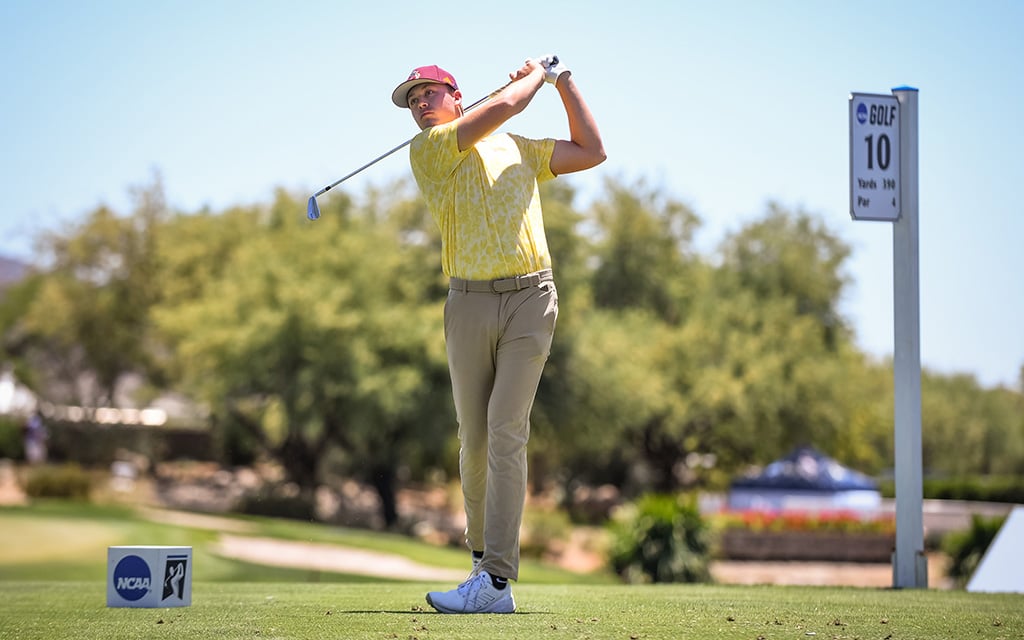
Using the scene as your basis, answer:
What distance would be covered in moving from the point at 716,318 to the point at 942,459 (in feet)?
108

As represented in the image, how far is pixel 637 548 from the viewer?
1905cm

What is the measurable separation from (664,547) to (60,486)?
17361 mm

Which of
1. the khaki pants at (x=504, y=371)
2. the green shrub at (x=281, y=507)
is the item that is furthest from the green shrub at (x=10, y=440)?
the khaki pants at (x=504, y=371)

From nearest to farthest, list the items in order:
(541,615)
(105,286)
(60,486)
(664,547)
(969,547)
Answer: (541,615) < (969,547) < (664,547) < (60,486) < (105,286)

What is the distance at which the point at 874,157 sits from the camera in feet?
26.7

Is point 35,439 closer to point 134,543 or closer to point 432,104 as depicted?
point 134,543

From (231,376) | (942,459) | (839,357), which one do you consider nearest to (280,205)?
(231,376)

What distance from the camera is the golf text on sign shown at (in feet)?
26.4

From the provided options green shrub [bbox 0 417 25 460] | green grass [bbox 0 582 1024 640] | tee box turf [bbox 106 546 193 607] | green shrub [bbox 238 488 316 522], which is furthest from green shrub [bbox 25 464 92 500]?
tee box turf [bbox 106 546 193 607]

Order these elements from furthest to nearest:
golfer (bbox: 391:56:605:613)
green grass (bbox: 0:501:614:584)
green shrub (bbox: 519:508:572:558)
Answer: green shrub (bbox: 519:508:572:558) → green grass (bbox: 0:501:614:584) → golfer (bbox: 391:56:605:613)

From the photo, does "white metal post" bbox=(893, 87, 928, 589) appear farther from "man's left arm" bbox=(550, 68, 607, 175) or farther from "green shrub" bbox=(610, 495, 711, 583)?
"green shrub" bbox=(610, 495, 711, 583)

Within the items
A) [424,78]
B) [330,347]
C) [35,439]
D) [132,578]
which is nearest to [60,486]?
[330,347]

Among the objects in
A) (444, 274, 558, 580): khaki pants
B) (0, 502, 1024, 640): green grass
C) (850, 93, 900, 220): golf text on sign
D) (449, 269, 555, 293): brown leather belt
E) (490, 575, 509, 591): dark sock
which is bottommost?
(0, 502, 1024, 640): green grass

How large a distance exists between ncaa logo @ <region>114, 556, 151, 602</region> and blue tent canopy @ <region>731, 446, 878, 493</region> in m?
29.4
